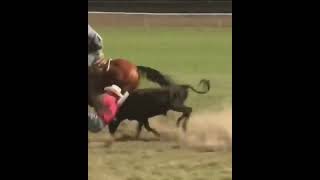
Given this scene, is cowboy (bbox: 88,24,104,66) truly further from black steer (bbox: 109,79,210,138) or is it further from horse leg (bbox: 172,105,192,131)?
horse leg (bbox: 172,105,192,131)

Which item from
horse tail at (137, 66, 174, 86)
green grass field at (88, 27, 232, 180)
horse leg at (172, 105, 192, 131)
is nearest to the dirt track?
green grass field at (88, 27, 232, 180)

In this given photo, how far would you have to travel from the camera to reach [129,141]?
60.3 inches

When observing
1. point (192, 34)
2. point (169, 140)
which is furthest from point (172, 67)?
point (169, 140)

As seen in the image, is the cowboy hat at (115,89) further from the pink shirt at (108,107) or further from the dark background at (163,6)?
the dark background at (163,6)

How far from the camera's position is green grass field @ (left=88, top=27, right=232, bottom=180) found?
1.51 meters

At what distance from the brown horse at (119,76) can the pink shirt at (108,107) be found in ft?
0.09

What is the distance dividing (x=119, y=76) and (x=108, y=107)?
0.10 meters

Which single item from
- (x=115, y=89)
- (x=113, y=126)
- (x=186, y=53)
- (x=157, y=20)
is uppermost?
(x=157, y=20)

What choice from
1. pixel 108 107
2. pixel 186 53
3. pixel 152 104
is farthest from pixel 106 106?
pixel 186 53

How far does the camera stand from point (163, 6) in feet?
5.08

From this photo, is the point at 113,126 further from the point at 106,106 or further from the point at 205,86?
the point at 205,86

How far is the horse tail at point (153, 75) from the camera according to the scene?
5.00 ft

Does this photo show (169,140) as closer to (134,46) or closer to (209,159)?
(209,159)

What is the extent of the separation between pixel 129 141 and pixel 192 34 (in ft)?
1.21
